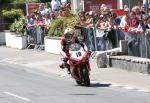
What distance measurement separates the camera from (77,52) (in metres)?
19.1

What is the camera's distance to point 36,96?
1648 centimetres

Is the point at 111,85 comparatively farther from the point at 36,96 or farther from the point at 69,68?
the point at 36,96

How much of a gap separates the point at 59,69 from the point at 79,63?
4.89 meters

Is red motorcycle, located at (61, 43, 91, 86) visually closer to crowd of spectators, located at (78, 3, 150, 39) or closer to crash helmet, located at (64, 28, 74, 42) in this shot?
crash helmet, located at (64, 28, 74, 42)

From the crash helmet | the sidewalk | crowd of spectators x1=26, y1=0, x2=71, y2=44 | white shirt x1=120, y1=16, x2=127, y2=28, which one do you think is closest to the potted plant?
crowd of spectators x1=26, y1=0, x2=71, y2=44

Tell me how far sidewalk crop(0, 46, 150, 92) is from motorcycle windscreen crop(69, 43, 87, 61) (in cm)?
118

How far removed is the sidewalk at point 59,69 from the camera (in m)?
18.6

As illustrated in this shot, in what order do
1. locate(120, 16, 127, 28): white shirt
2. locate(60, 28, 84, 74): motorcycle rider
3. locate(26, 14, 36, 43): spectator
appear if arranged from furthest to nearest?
1. locate(26, 14, 36, 43): spectator
2. locate(120, 16, 127, 28): white shirt
3. locate(60, 28, 84, 74): motorcycle rider

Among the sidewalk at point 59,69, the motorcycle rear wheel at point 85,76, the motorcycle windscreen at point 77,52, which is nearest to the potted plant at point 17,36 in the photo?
the sidewalk at point 59,69


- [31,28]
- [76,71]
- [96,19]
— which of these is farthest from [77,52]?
[31,28]

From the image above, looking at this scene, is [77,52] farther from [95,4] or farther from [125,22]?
[95,4]

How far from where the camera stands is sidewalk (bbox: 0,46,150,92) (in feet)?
61.1

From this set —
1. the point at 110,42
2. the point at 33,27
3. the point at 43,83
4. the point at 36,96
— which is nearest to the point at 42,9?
the point at 33,27

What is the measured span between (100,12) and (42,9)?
828 cm
